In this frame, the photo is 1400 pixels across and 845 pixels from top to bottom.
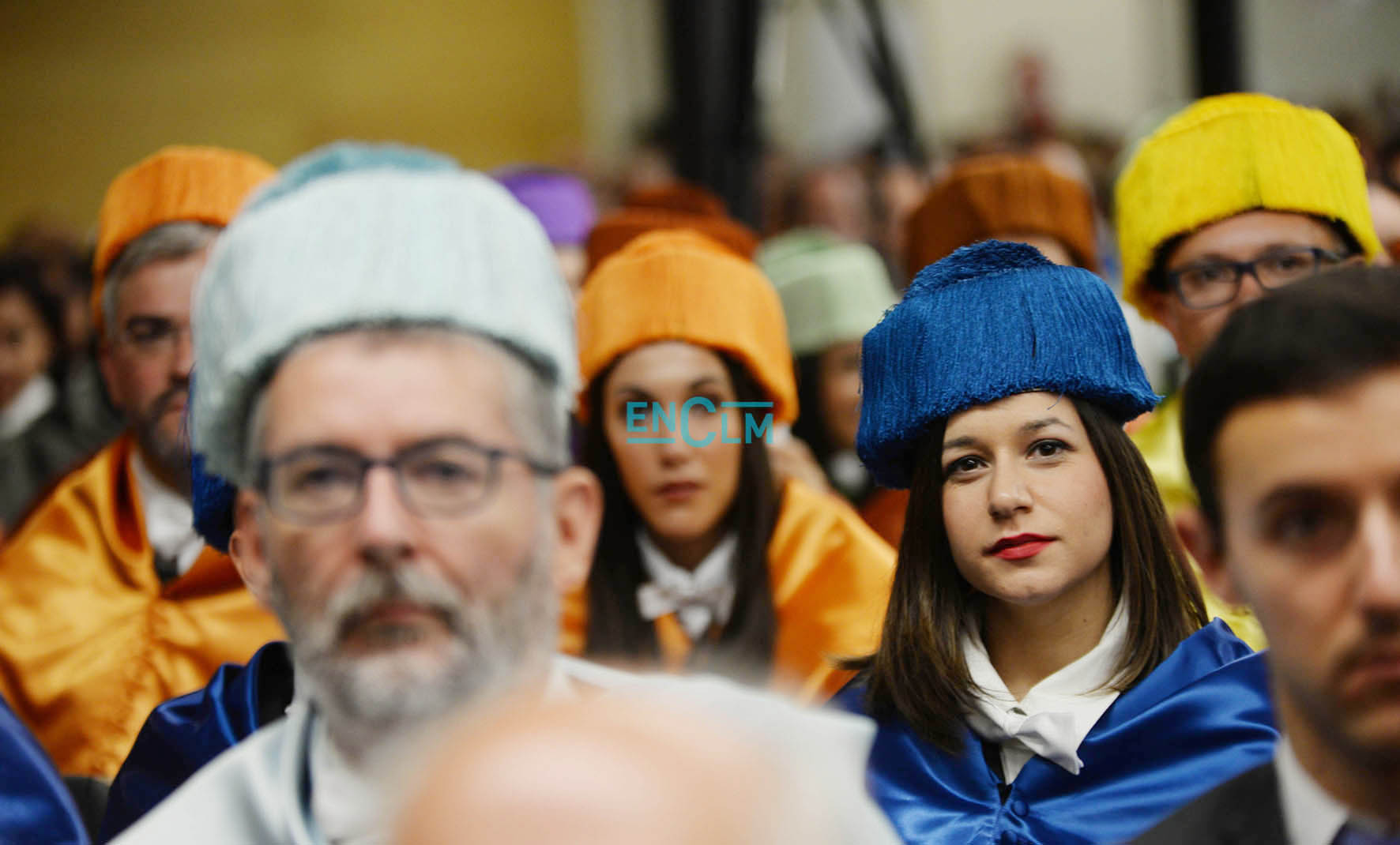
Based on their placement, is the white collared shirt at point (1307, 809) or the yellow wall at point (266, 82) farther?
the yellow wall at point (266, 82)

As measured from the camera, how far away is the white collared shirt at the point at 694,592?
3.83 meters

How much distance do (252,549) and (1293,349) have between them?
138cm

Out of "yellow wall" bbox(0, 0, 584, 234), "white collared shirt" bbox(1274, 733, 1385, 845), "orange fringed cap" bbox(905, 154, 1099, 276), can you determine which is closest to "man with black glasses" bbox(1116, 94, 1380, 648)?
"orange fringed cap" bbox(905, 154, 1099, 276)

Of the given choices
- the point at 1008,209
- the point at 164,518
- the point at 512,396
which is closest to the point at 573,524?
the point at 512,396

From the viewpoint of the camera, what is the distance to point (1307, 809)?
1694 millimetres

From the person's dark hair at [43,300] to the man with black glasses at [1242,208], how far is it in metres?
5.11

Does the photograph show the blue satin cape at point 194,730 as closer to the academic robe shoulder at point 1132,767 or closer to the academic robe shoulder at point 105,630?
the academic robe shoulder at point 105,630

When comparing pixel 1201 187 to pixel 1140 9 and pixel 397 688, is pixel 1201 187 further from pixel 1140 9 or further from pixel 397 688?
pixel 1140 9

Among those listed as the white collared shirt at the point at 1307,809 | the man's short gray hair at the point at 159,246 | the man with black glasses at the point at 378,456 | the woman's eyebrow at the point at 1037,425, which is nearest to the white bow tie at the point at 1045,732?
the woman's eyebrow at the point at 1037,425

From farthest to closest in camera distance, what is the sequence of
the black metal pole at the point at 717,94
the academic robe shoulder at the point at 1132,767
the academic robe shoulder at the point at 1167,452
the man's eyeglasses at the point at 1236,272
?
the black metal pole at the point at 717,94 < the academic robe shoulder at the point at 1167,452 < the man's eyeglasses at the point at 1236,272 < the academic robe shoulder at the point at 1132,767

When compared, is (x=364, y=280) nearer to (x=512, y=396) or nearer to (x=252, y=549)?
(x=512, y=396)

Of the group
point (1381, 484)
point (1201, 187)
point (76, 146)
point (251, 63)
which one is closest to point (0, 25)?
point (76, 146)

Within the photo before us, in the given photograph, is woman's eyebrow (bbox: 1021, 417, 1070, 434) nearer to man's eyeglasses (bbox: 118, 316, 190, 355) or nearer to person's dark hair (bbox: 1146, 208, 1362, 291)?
person's dark hair (bbox: 1146, 208, 1362, 291)

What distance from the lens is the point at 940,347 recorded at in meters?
2.61
